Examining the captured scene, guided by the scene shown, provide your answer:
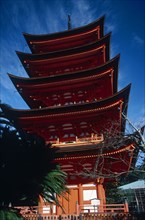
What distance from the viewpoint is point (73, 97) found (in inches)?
578

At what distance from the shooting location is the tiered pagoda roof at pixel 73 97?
11359mm

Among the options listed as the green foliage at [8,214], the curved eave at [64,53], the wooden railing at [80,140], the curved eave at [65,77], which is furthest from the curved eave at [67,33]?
the green foliage at [8,214]

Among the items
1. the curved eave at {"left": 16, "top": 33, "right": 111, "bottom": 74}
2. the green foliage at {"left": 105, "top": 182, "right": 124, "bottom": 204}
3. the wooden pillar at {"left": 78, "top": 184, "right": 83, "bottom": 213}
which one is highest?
the curved eave at {"left": 16, "top": 33, "right": 111, "bottom": 74}

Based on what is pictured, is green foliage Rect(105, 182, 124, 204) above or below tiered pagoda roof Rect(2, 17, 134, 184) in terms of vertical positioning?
below

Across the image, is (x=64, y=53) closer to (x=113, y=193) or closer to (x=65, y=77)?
(x=65, y=77)

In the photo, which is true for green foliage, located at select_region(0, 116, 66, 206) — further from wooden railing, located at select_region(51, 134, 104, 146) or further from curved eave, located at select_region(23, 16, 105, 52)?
curved eave, located at select_region(23, 16, 105, 52)

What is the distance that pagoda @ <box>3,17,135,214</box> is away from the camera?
10898mm

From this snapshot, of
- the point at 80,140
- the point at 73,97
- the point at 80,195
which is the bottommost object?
the point at 80,195

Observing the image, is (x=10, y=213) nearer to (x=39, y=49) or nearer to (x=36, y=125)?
(x=36, y=125)

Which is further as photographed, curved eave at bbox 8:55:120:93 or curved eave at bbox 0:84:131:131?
curved eave at bbox 8:55:120:93

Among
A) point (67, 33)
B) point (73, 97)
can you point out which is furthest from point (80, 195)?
point (67, 33)

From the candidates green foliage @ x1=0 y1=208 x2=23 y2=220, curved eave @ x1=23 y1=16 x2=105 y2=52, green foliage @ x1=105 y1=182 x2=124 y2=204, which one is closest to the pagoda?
curved eave @ x1=23 y1=16 x2=105 y2=52

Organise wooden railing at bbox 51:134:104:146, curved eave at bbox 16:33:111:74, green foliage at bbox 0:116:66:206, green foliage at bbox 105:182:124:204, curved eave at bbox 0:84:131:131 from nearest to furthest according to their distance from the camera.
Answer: green foliage at bbox 0:116:66:206
curved eave at bbox 0:84:131:131
wooden railing at bbox 51:134:104:146
curved eave at bbox 16:33:111:74
green foliage at bbox 105:182:124:204

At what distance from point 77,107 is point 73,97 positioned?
3.02 metres
